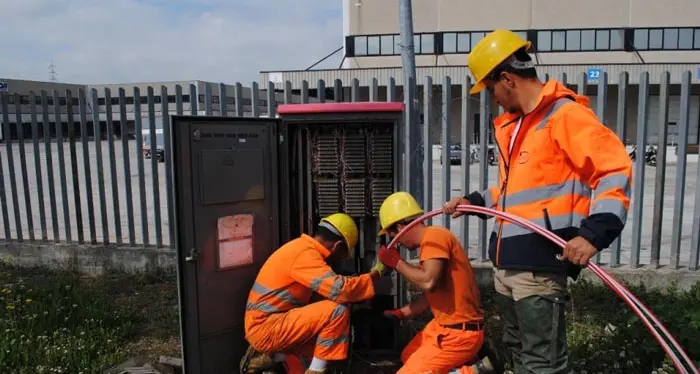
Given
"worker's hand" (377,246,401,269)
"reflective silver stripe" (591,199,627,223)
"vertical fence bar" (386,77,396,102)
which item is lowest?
"worker's hand" (377,246,401,269)

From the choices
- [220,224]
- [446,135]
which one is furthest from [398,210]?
[446,135]

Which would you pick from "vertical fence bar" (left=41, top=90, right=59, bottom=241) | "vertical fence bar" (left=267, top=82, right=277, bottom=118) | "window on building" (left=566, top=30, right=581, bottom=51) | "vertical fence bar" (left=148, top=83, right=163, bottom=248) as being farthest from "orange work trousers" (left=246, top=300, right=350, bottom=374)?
"window on building" (left=566, top=30, right=581, bottom=51)

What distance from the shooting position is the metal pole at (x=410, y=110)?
4617 mm

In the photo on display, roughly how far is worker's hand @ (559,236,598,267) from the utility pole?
10.0 ft

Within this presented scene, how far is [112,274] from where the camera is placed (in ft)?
20.2

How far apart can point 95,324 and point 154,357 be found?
73cm

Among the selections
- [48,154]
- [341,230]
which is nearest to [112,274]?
[48,154]

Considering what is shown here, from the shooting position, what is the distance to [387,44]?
1334 inches

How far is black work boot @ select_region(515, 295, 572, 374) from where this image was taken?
2.32 m

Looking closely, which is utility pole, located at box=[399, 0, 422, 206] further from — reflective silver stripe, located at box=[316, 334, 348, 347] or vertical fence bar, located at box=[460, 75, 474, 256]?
reflective silver stripe, located at box=[316, 334, 348, 347]

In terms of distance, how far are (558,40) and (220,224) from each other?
34.1 m

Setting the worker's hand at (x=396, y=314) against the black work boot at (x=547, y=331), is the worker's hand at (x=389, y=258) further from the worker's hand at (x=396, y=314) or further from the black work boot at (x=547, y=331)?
the black work boot at (x=547, y=331)

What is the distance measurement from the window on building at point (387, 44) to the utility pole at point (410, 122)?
29.8 m

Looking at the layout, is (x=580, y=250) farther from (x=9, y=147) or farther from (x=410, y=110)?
(x=9, y=147)
